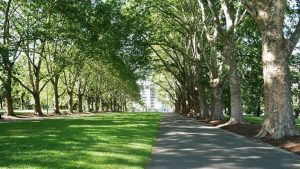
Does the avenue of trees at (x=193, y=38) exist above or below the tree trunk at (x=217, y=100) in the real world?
above

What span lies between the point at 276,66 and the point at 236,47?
19.1 m

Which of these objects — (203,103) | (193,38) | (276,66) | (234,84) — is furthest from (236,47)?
(276,66)

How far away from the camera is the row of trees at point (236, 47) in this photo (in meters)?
17.1

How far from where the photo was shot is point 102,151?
519 inches

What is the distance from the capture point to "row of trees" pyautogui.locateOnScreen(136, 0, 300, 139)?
56.0ft

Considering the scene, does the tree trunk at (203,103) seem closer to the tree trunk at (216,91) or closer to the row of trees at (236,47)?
the row of trees at (236,47)

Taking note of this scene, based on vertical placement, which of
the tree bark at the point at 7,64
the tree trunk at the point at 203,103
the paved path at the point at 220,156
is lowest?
the paved path at the point at 220,156

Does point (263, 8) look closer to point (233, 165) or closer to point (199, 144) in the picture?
point (199, 144)

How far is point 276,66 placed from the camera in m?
17.1

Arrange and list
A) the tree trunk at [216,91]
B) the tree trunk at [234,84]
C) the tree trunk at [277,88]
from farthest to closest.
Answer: the tree trunk at [216,91] < the tree trunk at [234,84] < the tree trunk at [277,88]

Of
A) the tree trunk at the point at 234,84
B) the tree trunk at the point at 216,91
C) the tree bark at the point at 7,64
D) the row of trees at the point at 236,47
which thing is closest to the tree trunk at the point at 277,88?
the row of trees at the point at 236,47

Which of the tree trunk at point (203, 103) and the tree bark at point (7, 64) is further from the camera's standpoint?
the tree trunk at point (203, 103)

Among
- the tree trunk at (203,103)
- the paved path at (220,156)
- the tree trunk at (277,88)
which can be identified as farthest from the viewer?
the tree trunk at (203,103)

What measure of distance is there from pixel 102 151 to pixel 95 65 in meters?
59.8
